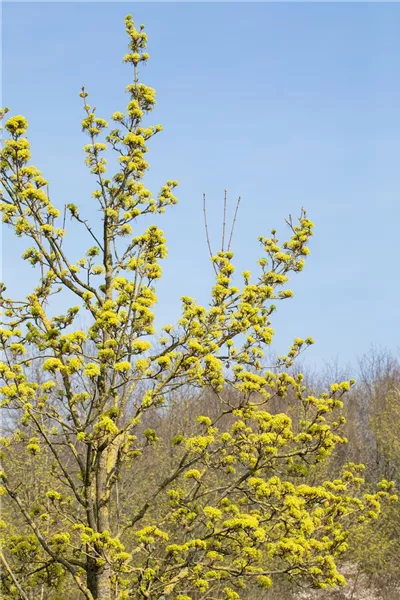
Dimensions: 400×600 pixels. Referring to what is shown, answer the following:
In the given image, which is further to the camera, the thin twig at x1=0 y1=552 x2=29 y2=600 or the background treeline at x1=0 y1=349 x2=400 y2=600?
the background treeline at x1=0 y1=349 x2=400 y2=600

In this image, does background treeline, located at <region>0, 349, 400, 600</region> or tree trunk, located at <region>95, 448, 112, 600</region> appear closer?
tree trunk, located at <region>95, 448, 112, 600</region>

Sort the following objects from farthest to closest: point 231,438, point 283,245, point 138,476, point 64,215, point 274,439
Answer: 1. point 138,476
2. point 283,245
3. point 64,215
4. point 231,438
5. point 274,439

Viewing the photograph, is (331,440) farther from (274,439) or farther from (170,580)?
(170,580)

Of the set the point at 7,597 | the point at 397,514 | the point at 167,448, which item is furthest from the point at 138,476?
the point at 7,597

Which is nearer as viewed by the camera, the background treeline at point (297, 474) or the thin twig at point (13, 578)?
the thin twig at point (13, 578)

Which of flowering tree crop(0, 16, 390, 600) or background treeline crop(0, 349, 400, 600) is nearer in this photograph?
flowering tree crop(0, 16, 390, 600)

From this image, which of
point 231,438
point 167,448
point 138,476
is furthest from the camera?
point 167,448

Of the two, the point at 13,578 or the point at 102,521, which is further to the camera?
the point at 102,521

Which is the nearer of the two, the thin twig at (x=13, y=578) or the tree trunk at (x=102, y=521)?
the thin twig at (x=13, y=578)

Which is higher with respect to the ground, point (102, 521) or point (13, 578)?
point (102, 521)

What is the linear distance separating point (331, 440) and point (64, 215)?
3723 mm

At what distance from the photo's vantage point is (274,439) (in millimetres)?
6438

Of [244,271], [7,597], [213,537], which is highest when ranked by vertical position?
[244,271]

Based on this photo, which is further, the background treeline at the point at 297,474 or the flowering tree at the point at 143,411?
the background treeline at the point at 297,474
